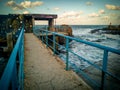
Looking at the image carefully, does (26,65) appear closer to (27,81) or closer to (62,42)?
(27,81)

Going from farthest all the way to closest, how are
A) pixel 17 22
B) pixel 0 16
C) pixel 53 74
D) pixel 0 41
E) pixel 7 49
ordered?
1. pixel 0 16
2. pixel 17 22
3. pixel 0 41
4. pixel 7 49
5. pixel 53 74

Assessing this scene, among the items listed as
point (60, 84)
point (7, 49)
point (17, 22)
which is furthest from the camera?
point (17, 22)

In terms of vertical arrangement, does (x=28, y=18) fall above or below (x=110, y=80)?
above

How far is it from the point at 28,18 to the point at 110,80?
22030mm

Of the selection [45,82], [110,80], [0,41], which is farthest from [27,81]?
[0,41]

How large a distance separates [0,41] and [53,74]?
61.7 feet

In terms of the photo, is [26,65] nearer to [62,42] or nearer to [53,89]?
[53,89]

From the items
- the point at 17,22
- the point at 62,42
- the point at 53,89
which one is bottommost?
the point at 62,42

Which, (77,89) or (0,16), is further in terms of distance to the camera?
(0,16)

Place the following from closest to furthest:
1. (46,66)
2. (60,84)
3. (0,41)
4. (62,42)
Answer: (60,84), (46,66), (0,41), (62,42)

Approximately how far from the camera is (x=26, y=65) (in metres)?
4.79

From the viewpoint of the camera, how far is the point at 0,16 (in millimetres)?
27906

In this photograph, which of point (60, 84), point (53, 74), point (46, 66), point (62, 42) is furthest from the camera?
point (62, 42)

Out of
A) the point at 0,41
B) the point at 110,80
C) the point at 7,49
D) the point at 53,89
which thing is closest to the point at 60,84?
the point at 53,89
